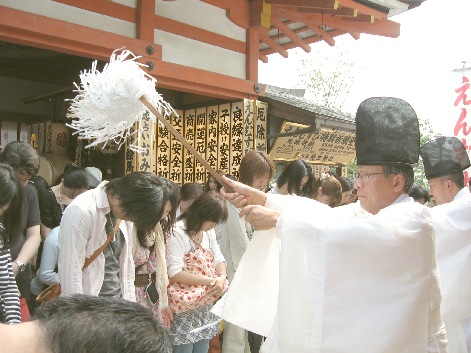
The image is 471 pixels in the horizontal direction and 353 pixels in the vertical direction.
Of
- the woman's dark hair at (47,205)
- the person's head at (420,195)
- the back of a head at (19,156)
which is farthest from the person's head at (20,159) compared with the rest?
the person's head at (420,195)

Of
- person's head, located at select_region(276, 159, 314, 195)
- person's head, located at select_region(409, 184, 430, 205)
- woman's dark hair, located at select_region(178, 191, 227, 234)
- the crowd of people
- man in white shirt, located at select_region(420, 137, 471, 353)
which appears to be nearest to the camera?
the crowd of people

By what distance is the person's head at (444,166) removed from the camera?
4395 mm

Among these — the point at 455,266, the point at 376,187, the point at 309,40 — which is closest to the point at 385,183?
the point at 376,187

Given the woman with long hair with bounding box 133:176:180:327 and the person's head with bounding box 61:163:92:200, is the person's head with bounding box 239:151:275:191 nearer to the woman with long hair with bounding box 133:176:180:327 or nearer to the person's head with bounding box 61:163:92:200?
the woman with long hair with bounding box 133:176:180:327

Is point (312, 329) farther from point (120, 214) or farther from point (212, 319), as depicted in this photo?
point (212, 319)

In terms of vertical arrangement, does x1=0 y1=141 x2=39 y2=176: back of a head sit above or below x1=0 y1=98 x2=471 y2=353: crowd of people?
above

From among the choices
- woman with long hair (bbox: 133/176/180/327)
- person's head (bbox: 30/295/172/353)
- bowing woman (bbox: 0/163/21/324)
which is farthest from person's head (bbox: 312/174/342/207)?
person's head (bbox: 30/295/172/353)

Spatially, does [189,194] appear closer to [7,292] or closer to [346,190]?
[7,292]

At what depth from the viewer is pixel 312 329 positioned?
237 cm

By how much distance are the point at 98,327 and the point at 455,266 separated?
3.25 m

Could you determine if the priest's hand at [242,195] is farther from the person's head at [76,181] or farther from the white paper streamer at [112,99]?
the person's head at [76,181]

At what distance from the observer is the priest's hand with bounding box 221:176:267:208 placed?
123 inches

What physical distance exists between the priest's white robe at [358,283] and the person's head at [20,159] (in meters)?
2.85

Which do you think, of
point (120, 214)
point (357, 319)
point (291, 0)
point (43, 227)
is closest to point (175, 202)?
point (120, 214)
